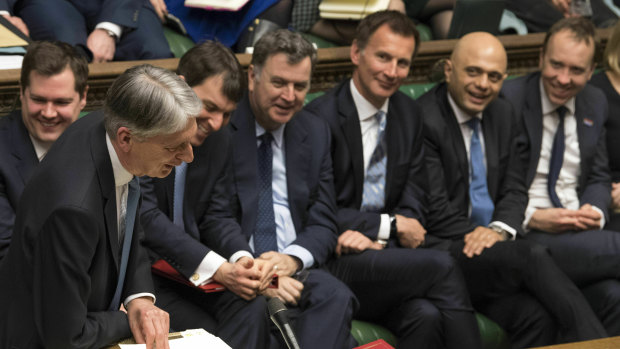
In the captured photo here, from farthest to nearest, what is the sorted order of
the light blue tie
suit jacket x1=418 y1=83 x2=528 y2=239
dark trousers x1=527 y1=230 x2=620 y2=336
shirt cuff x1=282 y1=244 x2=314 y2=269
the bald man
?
suit jacket x1=418 y1=83 x2=528 y2=239 → dark trousers x1=527 y1=230 x2=620 y2=336 → the bald man → shirt cuff x1=282 y1=244 x2=314 y2=269 → the light blue tie

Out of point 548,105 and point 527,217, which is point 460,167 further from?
point 548,105

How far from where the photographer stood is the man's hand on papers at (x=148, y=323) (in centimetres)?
167

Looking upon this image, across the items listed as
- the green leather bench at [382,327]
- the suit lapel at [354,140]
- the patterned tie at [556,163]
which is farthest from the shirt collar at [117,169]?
the patterned tie at [556,163]

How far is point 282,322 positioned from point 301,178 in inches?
41.9

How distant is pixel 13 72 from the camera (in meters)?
2.70

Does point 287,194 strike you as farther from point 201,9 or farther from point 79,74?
point 201,9

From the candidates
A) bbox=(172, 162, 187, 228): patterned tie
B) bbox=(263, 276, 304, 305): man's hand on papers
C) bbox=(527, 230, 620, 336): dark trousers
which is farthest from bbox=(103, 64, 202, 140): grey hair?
bbox=(527, 230, 620, 336): dark trousers

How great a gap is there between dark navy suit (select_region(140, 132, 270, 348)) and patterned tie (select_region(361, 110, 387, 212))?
0.57 m

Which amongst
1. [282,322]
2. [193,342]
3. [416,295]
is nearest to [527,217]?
[416,295]

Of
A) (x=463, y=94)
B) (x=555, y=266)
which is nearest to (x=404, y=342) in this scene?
(x=555, y=266)

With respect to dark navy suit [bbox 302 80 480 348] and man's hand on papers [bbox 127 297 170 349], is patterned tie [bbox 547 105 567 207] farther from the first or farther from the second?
man's hand on papers [bbox 127 297 170 349]

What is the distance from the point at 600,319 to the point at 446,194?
704 millimetres

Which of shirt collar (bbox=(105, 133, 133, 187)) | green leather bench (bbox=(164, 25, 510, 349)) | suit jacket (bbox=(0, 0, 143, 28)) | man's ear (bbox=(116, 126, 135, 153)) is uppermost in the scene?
suit jacket (bbox=(0, 0, 143, 28))

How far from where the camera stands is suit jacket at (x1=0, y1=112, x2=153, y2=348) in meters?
1.57
